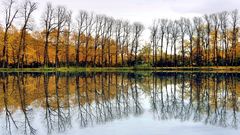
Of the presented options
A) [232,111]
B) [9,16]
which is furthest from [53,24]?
[232,111]

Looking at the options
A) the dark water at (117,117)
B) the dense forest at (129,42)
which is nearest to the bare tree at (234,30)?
the dense forest at (129,42)

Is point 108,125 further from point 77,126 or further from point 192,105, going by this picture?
point 192,105

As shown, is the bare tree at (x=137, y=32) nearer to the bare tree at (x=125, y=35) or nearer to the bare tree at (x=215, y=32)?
the bare tree at (x=125, y=35)

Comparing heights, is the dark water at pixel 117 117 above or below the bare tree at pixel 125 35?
below

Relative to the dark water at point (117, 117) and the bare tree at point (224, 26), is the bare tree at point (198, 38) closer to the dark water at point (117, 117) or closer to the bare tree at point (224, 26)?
the bare tree at point (224, 26)

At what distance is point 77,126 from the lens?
902cm

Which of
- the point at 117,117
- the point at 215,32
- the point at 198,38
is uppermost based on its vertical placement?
the point at 215,32

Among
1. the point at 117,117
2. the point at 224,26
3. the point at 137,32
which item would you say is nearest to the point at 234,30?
the point at 224,26

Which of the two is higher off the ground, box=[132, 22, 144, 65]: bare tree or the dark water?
box=[132, 22, 144, 65]: bare tree

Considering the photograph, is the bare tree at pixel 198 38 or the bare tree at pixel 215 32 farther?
the bare tree at pixel 198 38

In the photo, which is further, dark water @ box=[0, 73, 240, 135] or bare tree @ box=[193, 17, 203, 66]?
bare tree @ box=[193, 17, 203, 66]

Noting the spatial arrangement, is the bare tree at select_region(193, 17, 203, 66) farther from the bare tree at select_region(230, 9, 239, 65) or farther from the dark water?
the dark water

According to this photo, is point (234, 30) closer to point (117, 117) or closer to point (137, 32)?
point (137, 32)

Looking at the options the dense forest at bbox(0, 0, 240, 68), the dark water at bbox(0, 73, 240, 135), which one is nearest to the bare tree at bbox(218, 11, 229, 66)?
the dense forest at bbox(0, 0, 240, 68)
